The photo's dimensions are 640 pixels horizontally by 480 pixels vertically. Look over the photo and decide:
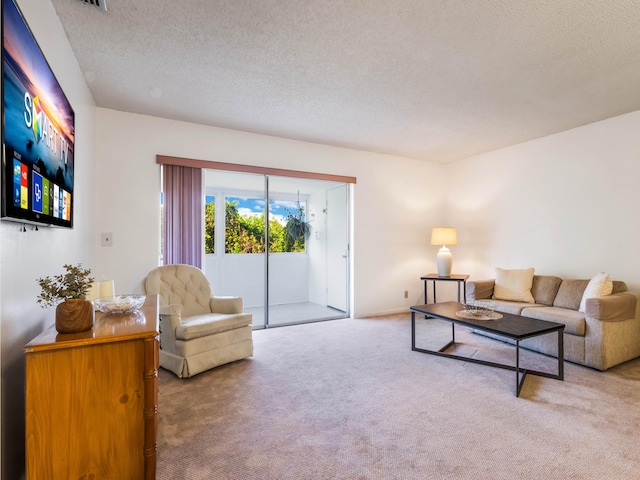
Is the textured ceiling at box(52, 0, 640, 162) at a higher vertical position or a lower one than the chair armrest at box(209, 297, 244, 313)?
higher

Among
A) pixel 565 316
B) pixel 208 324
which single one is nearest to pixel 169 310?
pixel 208 324

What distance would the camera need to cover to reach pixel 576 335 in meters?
3.06

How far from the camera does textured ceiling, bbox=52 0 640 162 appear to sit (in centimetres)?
200

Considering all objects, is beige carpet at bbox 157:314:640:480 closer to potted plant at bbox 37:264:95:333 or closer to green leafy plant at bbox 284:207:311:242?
potted plant at bbox 37:264:95:333

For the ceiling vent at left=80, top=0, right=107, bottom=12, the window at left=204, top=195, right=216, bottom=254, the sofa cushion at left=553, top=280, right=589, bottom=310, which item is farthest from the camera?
the window at left=204, top=195, right=216, bottom=254

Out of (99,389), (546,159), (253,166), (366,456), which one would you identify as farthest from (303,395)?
(546,159)

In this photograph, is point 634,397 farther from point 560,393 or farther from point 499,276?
point 499,276

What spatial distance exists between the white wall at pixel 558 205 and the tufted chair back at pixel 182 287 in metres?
4.07

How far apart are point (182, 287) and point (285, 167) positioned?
80.3 inches

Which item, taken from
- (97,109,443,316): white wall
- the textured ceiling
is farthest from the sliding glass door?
the textured ceiling

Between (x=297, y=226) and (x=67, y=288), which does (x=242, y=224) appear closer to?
(x=297, y=226)

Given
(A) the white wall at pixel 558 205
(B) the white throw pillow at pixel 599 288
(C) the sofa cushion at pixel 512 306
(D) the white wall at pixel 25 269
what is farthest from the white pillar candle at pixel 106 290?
(A) the white wall at pixel 558 205

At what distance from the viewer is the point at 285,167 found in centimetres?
445

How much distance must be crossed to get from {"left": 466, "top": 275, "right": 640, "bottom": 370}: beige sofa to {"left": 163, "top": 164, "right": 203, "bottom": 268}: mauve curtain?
3.65m
